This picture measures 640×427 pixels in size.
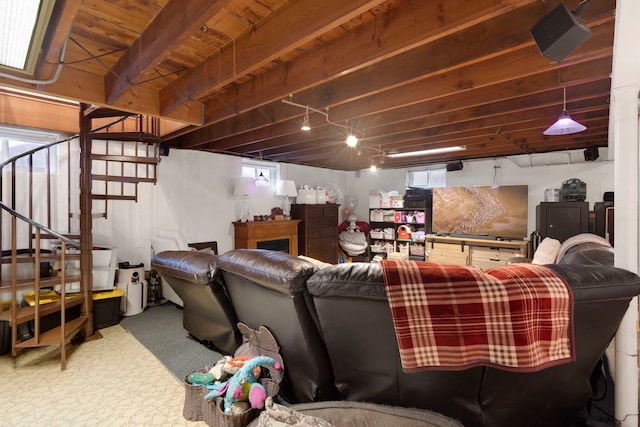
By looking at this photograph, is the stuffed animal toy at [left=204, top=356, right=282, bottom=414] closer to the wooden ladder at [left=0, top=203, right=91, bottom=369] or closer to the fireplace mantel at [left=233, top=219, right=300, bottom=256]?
the wooden ladder at [left=0, top=203, right=91, bottom=369]

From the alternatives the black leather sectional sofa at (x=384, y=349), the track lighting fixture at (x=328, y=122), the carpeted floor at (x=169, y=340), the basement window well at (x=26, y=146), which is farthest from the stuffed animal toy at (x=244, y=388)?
the basement window well at (x=26, y=146)

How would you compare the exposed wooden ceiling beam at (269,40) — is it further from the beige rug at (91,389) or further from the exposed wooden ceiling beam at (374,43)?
the beige rug at (91,389)

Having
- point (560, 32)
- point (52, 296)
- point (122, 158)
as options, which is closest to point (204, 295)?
point (52, 296)

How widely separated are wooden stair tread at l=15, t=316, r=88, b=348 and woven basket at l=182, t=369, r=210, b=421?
1.55 metres

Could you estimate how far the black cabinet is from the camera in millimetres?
4070

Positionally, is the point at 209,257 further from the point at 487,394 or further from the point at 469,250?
the point at 469,250

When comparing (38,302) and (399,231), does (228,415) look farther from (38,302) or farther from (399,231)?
(399,231)

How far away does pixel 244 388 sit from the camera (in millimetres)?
1722

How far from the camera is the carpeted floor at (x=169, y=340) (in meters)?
2.55

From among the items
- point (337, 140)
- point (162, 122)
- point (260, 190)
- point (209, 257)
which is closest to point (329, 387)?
point (209, 257)

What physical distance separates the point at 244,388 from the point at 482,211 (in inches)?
205

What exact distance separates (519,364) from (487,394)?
0.94 feet

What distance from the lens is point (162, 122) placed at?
4.20 meters

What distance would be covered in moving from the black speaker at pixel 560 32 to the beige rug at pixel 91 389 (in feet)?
9.13
